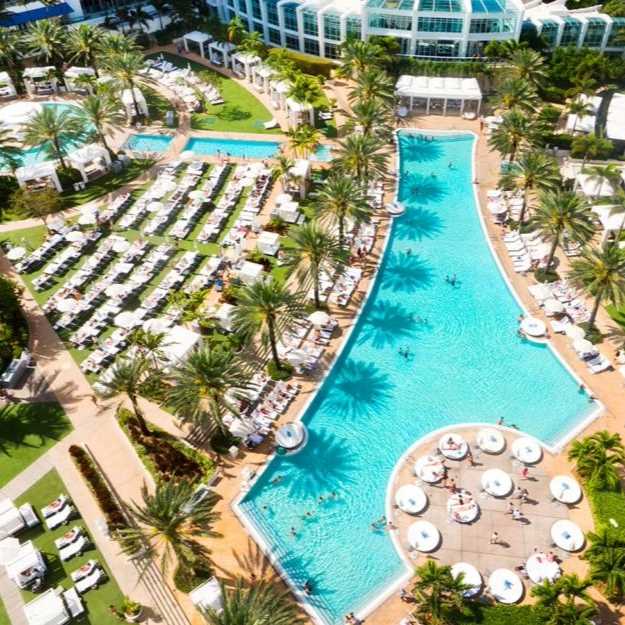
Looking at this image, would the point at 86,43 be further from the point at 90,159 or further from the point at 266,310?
the point at 266,310

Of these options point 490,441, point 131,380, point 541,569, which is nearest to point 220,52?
point 131,380

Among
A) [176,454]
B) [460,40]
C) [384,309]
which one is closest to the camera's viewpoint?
[176,454]

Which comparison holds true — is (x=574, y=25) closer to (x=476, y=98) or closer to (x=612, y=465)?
(x=476, y=98)

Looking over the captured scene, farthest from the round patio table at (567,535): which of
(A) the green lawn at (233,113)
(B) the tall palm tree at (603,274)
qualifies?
(A) the green lawn at (233,113)

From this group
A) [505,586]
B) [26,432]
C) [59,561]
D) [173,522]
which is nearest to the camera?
[173,522]

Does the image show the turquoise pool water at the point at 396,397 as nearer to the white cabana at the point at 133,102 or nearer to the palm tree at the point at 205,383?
the palm tree at the point at 205,383

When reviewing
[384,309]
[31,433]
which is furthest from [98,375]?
[384,309]

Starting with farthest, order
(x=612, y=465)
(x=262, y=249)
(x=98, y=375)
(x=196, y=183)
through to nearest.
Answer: (x=196, y=183), (x=262, y=249), (x=98, y=375), (x=612, y=465)
